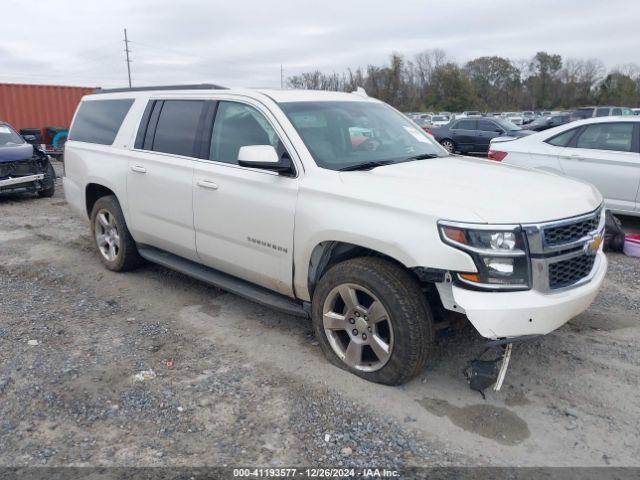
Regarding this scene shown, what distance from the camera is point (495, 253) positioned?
9.82ft

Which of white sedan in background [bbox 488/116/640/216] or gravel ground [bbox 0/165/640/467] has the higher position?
white sedan in background [bbox 488/116/640/216]

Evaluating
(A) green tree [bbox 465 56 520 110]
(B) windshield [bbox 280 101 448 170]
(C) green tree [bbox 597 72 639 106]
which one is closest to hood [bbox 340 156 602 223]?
(B) windshield [bbox 280 101 448 170]

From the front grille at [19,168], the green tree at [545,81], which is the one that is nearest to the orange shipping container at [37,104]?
the front grille at [19,168]

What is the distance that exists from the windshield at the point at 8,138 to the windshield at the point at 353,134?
8848 mm

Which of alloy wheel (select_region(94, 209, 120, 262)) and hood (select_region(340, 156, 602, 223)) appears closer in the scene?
hood (select_region(340, 156, 602, 223))

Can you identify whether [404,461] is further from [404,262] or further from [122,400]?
[122,400]

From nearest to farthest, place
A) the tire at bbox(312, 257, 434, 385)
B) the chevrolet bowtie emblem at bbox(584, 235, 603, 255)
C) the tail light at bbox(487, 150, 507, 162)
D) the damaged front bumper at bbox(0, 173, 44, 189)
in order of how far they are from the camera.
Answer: the tire at bbox(312, 257, 434, 385) < the chevrolet bowtie emblem at bbox(584, 235, 603, 255) < the tail light at bbox(487, 150, 507, 162) < the damaged front bumper at bbox(0, 173, 44, 189)

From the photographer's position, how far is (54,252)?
22.6 feet

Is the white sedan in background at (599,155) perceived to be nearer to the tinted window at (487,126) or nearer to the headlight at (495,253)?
the headlight at (495,253)

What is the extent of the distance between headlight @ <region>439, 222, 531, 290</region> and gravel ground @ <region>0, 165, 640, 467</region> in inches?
34.1

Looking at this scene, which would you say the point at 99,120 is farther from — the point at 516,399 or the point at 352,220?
the point at 516,399

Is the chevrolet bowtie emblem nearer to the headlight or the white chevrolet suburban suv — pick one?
the white chevrolet suburban suv

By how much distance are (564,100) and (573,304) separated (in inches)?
3054

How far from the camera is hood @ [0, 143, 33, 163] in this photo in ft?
33.9
